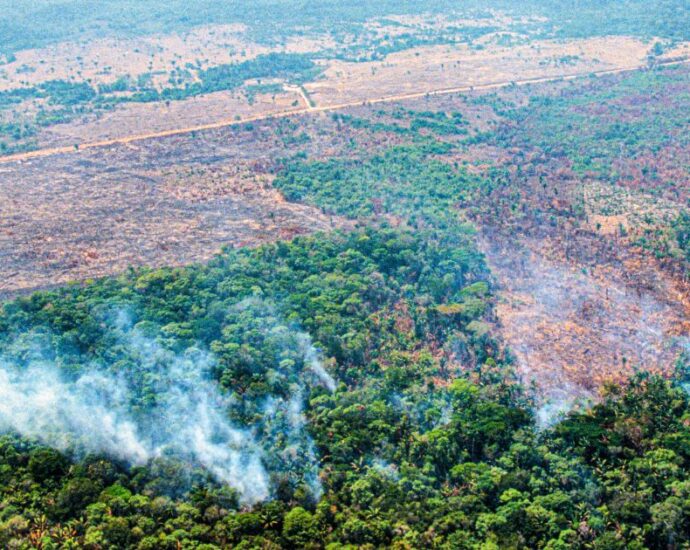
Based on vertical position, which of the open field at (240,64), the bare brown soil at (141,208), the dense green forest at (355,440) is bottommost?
the dense green forest at (355,440)

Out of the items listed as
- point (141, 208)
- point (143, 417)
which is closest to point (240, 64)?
point (141, 208)

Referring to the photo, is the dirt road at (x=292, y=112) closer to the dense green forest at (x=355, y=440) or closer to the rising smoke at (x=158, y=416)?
the dense green forest at (x=355, y=440)

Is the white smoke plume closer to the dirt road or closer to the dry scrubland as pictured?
the dry scrubland

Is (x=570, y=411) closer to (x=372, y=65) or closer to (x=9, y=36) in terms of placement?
(x=372, y=65)

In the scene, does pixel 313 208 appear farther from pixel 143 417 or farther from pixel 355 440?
pixel 355 440

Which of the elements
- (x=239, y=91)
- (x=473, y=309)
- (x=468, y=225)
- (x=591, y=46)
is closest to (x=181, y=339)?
(x=473, y=309)

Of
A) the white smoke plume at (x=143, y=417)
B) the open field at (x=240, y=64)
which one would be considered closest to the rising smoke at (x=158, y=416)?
the white smoke plume at (x=143, y=417)

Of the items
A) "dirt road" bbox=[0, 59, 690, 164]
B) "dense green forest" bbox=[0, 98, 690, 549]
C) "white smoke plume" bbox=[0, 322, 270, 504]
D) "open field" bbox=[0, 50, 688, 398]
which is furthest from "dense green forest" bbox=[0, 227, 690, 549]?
"dirt road" bbox=[0, 59, 690, 164]
